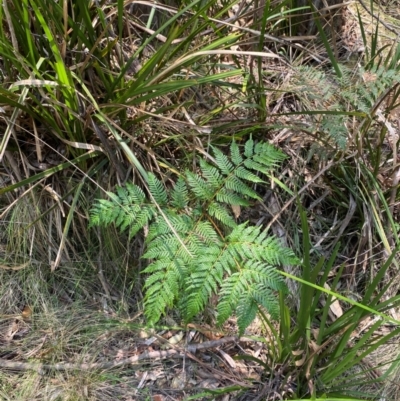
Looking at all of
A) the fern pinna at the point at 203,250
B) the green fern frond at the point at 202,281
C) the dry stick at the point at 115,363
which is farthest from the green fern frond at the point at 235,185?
the dry stick at the point at 115,363

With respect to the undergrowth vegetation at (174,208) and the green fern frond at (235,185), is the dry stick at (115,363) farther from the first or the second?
the green fern frond at (235,185)

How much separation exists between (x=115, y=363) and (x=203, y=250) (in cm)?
54

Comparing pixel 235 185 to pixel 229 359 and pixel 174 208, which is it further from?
pixel 229 359

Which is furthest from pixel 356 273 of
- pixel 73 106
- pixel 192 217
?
pixel 73 106

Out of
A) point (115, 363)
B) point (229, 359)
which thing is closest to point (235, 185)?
point (229, 359)

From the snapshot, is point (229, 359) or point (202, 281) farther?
point (229, 359)

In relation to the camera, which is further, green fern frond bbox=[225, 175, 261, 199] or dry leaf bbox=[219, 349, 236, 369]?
dry leaf bbox=[219, 349, 236, 369]

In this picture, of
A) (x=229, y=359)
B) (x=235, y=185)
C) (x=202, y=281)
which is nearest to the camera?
(x=202, y=281)

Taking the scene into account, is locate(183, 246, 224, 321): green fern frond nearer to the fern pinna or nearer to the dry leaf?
the fern pinna

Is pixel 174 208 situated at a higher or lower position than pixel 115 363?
higher

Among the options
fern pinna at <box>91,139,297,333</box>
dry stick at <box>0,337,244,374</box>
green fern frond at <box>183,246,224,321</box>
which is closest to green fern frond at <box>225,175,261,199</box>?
fern pinna at <box>91,139,297,333</box>

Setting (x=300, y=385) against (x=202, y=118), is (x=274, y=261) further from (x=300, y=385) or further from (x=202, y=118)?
(x=202, y=118)

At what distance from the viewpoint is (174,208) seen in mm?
1438

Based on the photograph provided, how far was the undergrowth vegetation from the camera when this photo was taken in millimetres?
1377
